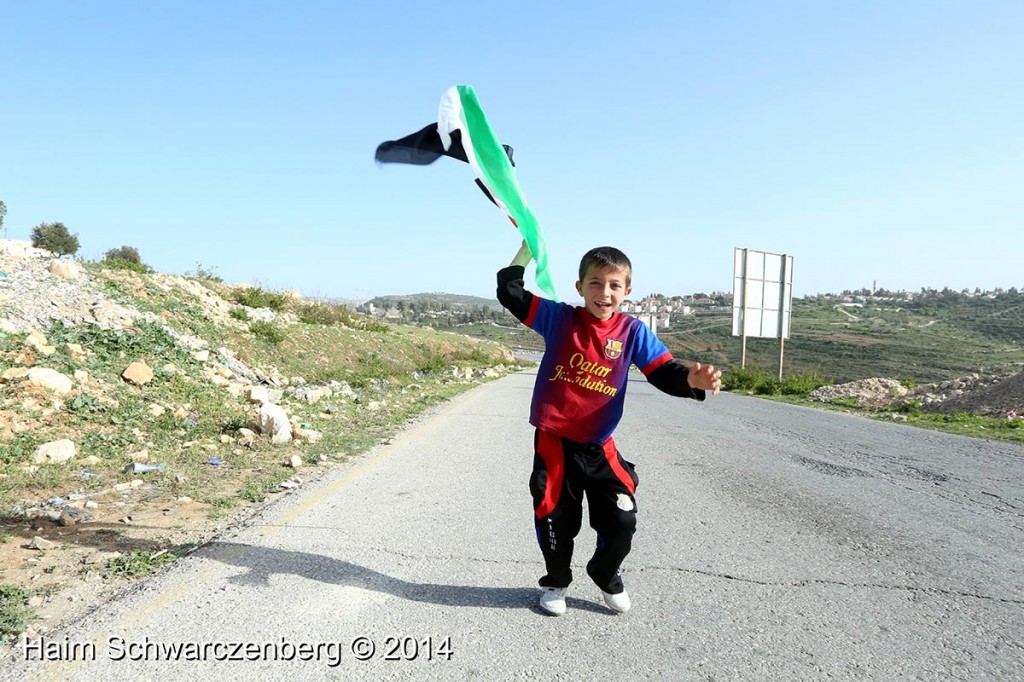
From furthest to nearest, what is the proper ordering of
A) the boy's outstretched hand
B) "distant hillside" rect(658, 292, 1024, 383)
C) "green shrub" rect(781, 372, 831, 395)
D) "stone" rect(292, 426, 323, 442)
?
"distant hillside" rect(658, 292, 1024, 383)
"green shrub" rect(781, 372, 831, 395)
"stone" rect(292, 426, 323, 442)
the boy's outstretched hand

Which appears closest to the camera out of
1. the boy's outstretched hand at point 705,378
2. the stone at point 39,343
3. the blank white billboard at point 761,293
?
the boy's outstretched hand at point 705,378

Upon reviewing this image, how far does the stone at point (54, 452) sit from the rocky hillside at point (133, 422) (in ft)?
0.05

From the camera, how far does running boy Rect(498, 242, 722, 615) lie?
3.36 metres

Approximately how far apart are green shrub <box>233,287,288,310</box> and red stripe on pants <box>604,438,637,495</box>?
59.5ft

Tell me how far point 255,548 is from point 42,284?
368 inches

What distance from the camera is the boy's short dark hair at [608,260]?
3.46 m

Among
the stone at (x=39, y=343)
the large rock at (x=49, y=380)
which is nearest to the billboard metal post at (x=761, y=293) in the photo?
the stone at (x=39, y=343)

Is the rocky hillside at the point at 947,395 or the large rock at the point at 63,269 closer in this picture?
the large rock at the point at 63,269

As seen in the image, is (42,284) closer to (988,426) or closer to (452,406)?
(452,406)

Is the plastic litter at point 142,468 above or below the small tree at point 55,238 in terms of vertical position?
below

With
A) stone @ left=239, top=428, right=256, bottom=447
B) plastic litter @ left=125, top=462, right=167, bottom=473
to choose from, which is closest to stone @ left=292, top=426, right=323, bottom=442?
stone @ left=239, top=428, right=256, bottom=447

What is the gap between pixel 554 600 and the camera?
3355 millimetres

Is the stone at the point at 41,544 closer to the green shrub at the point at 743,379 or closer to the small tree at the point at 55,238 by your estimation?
the green shrub at the point at 743,379

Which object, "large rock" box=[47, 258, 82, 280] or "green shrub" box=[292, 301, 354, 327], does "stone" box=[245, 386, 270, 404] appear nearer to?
"large rock" box=[47, 258, 82, 280]
